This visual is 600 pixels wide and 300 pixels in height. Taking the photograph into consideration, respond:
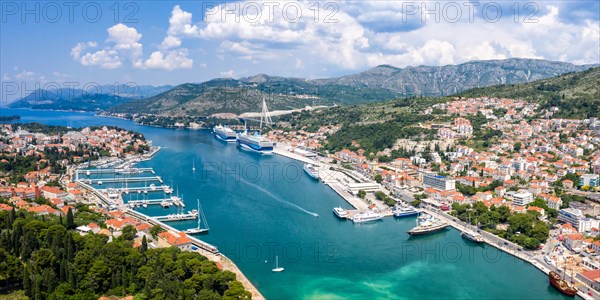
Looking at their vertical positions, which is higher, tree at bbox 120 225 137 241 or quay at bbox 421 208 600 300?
tree at bbox 120 225 137 241

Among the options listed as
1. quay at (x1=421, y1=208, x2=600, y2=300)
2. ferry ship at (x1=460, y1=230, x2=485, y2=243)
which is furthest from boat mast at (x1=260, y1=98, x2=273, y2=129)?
ferry ship at (x1=460, y1=230, x2=485, y2=243)

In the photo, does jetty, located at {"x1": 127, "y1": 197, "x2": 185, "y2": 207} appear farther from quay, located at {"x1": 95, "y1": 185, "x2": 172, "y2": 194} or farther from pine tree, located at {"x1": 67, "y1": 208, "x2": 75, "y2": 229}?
pine tree, located at {"x1": 67, "y1": 208, "x2": 75, "y2": 229}

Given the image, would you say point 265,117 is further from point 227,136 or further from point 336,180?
point 336,180

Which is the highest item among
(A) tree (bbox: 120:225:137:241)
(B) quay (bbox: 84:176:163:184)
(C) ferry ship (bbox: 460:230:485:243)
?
(B) quay (bbox: 84:176:163:184)

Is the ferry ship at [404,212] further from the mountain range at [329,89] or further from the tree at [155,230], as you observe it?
the mountain range at [329,89]

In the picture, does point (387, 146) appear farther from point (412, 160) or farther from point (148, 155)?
point (148, 155)

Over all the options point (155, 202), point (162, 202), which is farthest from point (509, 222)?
point (155, 202)
